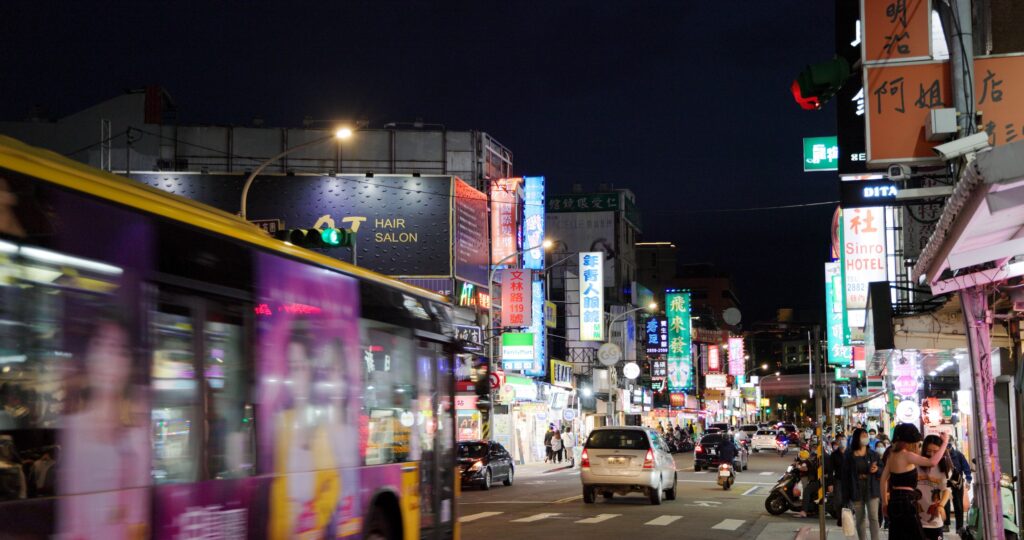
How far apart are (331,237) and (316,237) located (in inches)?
42.5

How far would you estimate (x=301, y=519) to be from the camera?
923cm

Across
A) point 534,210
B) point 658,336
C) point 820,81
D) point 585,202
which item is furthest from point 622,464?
point 658,336

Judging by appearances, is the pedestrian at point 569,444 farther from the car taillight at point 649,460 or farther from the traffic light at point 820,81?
the traffic light at point 820,81

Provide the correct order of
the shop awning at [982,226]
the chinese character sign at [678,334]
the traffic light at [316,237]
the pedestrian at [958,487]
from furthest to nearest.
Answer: the chinese character sign at [678,334], the traffic light at [316,237], the pedestrian at [958,487], the shop awning at [982,226]

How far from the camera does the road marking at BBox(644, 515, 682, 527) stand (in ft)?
69.7

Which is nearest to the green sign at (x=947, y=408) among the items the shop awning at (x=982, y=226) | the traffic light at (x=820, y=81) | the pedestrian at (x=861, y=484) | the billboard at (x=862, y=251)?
the billboard at (x=862, y=251)

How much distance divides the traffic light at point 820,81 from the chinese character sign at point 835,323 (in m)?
35.8

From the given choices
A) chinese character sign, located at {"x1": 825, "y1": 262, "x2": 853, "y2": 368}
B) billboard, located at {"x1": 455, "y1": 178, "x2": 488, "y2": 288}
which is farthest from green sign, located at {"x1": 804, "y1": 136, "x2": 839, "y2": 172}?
billboard, located at {"x1": 455, "y1": 178, "x2": 488, "y2": 288}

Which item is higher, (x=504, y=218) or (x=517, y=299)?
(x=504, y=218)

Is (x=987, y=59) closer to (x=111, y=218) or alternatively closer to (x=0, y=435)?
(x=111, y=218)

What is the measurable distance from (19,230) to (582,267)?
2242 inches

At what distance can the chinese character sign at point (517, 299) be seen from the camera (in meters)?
50.2

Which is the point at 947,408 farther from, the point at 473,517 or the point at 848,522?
the point at 848,522

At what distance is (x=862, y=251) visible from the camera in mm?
33344
